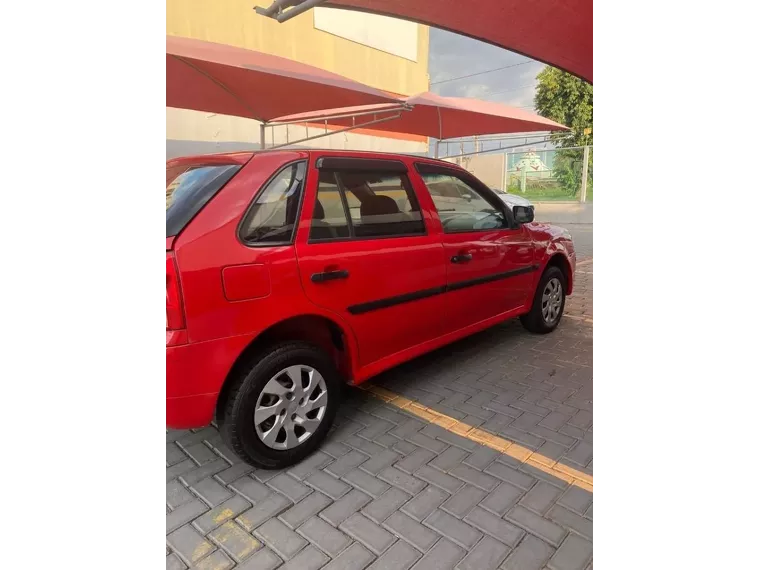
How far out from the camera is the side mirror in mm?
4156

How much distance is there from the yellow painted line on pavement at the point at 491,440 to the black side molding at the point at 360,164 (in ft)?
5.32

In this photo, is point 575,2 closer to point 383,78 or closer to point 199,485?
point 199,485

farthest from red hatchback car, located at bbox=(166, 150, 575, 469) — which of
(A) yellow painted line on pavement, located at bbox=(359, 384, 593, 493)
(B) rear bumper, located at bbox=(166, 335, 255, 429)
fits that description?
(A) yellow painted line on pavement, located at bbox=(359, 384, 593, 493)

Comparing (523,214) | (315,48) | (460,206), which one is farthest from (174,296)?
(315,48)

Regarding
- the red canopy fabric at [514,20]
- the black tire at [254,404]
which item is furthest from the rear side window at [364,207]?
the red canopy fabric at [514,20]

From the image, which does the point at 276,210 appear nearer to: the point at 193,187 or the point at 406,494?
the point at 193,187

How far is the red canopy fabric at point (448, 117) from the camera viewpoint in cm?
712

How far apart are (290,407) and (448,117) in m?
6.82

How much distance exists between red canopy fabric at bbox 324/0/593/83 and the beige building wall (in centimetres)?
422

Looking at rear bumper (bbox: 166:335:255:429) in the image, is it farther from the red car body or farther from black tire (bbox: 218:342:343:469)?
black tire (bbox: 218:342:343:469)

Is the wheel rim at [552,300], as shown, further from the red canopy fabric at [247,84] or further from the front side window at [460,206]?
the red canopy fabric at [247,84]
